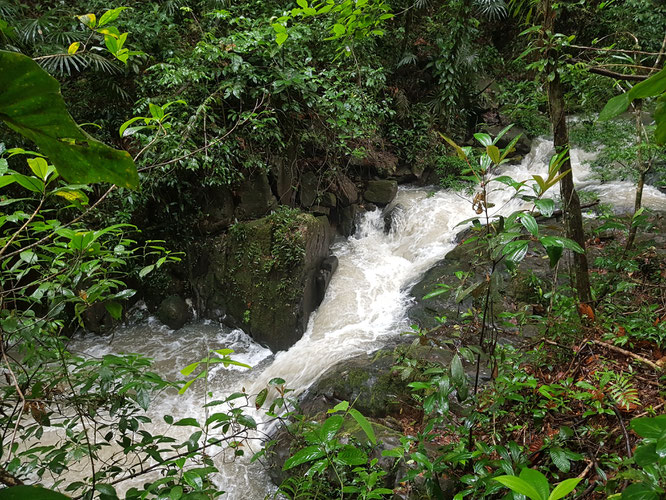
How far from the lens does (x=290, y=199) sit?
21.0 feet

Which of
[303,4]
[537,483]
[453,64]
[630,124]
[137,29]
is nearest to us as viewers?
→ [537,483]

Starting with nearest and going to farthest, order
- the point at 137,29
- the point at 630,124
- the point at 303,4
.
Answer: the point at 303,4 < the point at 137,29 < the point at 630,124

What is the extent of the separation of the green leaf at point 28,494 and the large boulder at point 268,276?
202 inches

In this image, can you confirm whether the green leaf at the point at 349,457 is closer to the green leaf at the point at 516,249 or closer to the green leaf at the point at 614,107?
the green leaf at the point at 516,249

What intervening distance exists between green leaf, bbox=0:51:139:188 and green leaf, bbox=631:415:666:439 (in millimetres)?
1044

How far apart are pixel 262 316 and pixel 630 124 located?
7.58 metres

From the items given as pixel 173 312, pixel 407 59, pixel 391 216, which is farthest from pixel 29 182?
pixel 407 59

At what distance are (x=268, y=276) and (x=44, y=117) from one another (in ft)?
16.9

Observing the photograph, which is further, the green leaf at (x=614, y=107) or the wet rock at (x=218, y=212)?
the wet rock at (x=218, y=212)

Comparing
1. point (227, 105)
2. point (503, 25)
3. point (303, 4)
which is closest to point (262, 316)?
point (227, 105)

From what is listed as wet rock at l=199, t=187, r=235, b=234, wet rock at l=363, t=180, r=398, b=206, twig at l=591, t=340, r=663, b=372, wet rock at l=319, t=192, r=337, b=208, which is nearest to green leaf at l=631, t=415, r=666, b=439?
twig at l=591, t=340, r=663, b=372

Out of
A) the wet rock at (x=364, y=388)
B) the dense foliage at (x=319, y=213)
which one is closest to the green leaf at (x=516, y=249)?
the dense foliage at (x=319, y=213)

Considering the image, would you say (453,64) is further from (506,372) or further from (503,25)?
(506,372)

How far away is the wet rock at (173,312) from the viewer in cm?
588
